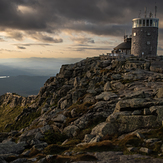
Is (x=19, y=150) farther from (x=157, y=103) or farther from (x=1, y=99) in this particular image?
(x=1, y=99)

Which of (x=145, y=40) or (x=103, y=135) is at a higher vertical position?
(x=145, y=40)

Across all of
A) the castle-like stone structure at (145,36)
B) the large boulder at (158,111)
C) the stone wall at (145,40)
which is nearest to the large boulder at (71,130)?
the large boulder at (158,111)

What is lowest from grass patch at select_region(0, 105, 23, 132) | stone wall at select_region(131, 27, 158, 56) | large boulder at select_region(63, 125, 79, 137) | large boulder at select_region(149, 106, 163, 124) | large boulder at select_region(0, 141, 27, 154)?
grass patch at select_region(0, 105, 23, 132)

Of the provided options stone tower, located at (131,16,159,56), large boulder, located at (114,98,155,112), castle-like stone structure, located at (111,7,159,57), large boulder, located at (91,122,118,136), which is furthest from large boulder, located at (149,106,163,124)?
stone tower, located at (131,16,159,56)

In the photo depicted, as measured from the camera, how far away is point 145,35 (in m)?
63.7

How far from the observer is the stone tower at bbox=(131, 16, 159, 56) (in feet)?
207

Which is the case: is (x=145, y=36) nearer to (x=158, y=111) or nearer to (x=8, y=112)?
(x=158, y=111)

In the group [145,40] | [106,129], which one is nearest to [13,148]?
[106,129]

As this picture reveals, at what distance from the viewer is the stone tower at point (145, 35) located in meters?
63.1

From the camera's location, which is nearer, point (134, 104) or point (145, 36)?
point (134, 104)

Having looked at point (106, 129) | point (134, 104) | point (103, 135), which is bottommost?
point (103, 135)

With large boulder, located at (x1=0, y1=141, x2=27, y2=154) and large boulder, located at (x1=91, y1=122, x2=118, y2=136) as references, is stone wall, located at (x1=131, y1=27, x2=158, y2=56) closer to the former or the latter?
large boulder, located at (x1=91, y1=122, x2=118, y2=136)

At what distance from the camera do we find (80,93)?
115 feet

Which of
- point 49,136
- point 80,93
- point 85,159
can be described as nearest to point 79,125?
point 49,136
